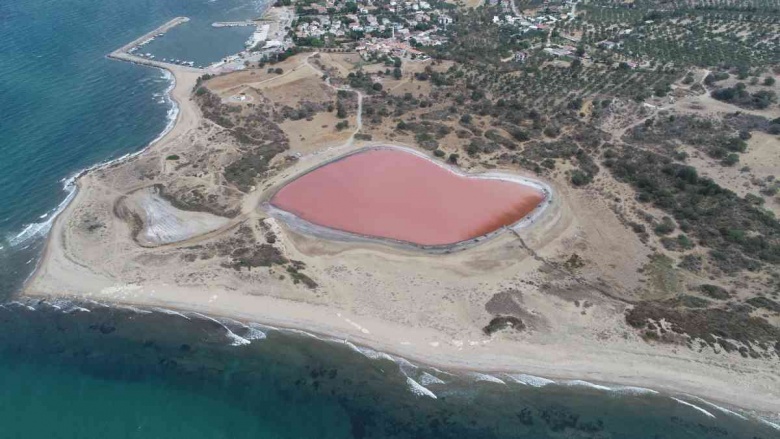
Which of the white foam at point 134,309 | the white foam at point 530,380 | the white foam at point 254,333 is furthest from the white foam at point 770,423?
the white foam at point 134,309

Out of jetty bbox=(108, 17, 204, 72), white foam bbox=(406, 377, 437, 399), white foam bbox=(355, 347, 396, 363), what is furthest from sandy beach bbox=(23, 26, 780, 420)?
jetty bbox=(108, 17, 204, 72)

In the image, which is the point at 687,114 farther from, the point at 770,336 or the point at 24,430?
the point at 24,430

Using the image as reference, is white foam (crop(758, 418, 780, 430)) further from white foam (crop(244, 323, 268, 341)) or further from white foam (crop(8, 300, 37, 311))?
white foam (crop(8, 300, 37, 311))

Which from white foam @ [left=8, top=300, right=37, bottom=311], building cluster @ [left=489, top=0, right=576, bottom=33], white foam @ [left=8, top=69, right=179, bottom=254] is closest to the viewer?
white foam @ [left=8, top=300, right=37, bottom=311]

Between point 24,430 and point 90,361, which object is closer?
point 24,430

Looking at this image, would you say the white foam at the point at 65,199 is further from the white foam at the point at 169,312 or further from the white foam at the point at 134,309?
the white foam at the point at 169,312

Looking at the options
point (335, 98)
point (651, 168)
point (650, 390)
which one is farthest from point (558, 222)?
point (335, 98)
